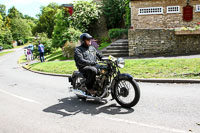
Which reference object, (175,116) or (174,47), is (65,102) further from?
(174,47)

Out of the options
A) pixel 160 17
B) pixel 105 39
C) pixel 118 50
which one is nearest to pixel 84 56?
pixel 118 50

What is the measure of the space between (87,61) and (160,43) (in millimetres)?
10391

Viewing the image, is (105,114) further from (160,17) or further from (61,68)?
(160,17)

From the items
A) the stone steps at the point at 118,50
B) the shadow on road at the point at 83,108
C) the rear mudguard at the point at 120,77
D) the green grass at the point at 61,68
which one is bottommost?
the shadow on road at the point at 83,108

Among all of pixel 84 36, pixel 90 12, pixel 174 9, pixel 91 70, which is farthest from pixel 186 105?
pixel 90 12

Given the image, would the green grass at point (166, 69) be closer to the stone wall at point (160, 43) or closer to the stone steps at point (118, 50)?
the stone wall at point (160, 43)

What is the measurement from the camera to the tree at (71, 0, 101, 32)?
25.4 m

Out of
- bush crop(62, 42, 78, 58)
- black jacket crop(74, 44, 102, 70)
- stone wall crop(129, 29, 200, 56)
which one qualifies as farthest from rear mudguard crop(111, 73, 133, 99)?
bush crop(62, 42, 78, 58)

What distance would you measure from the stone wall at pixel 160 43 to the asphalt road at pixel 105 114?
7942mm

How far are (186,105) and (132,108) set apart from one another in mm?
1337

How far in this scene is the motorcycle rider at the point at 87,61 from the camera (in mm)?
5492

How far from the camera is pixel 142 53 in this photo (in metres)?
15.3

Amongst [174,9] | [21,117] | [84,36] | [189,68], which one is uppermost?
[174,9]

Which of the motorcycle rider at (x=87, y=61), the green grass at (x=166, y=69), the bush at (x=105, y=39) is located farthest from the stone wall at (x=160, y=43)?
the bush at (x=105, y=39)
